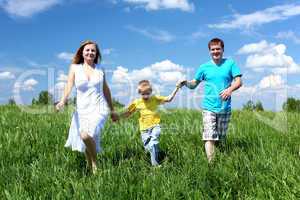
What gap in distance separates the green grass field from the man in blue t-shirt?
1.07 ft

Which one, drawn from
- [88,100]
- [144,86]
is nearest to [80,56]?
[88,100]

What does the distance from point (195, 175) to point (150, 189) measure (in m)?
0.71

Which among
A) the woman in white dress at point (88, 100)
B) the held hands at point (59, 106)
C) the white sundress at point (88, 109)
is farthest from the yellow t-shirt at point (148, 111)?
the held hands at point (59, 106)

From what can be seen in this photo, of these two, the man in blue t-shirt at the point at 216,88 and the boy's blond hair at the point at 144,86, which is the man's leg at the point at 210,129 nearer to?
A: the man in blue t-shirt at the point at 216,88

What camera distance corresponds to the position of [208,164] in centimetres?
569

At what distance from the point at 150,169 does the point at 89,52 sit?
1795mm

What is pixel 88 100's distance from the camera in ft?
20.4

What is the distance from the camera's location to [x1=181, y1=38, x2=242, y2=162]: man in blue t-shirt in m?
6.87

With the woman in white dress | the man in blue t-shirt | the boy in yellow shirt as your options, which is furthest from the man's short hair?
the woman in white dress

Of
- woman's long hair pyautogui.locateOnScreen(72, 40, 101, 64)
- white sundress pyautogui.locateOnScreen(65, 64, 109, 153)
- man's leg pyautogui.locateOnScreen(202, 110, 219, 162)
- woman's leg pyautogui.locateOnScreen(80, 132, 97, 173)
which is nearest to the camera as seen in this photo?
woman's leg pyautogui.locateOnScreen(80, 132, 97, 173)

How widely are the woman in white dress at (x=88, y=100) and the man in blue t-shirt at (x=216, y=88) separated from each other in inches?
54.0

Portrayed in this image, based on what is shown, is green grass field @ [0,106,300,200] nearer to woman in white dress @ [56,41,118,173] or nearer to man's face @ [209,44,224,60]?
woman in white dress @ [56,41,118,173]

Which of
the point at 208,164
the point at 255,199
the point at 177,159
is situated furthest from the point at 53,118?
the point at 255,199

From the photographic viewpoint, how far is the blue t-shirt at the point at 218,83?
6875 mm
